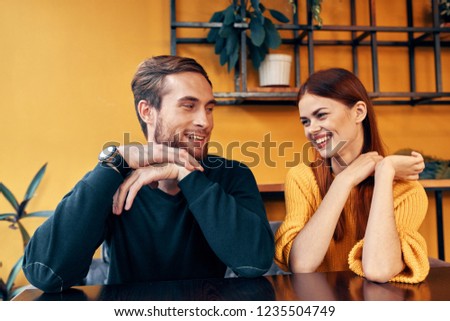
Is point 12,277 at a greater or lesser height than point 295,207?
lesser

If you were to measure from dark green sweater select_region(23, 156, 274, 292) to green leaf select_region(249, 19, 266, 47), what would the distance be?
101 cm

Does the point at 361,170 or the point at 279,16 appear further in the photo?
the point at 279,16

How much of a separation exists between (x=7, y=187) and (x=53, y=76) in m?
0.66

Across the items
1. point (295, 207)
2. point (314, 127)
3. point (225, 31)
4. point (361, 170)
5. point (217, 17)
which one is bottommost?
point (295, 207)

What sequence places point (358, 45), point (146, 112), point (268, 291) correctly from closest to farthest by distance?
point (268, 291)
point (146, 112)
point (358, 45)

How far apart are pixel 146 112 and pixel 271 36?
111 centimetres

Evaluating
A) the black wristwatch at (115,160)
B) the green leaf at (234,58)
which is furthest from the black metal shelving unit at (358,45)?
the black wristwatch at (115,160)

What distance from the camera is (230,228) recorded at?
962mm

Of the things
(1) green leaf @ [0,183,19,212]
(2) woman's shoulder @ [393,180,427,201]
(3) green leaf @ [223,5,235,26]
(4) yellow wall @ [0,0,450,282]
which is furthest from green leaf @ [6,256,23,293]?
(2) woman's shoulder @ [393,180,427,201]

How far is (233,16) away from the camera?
2.10 meters

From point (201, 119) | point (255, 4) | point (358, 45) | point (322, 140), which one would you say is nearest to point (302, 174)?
point (322, 140)

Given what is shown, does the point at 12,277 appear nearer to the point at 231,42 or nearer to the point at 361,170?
the point at 231,42
